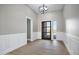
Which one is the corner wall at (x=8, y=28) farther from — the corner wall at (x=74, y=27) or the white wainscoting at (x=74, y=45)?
the white wainscoting at (x=74, y=45)

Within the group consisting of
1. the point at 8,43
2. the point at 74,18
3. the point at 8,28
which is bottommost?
the point at 8,43

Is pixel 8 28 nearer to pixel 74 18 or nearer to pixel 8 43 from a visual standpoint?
pixel 8 43

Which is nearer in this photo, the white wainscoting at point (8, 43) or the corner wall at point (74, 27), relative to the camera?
the corner wall at point (74, 27)

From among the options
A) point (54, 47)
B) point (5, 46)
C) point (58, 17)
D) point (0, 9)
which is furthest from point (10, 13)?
point (54, 47)

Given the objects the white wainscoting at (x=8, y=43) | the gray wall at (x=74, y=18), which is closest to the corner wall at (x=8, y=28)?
the white wainscoting at (x=8, y=43)

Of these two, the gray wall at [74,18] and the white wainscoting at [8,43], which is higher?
the gray wall at [74,18]

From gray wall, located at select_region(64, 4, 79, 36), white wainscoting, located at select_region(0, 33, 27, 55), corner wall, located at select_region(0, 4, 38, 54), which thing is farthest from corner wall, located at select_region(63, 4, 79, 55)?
white wainscoting, located at select_region(0, 33, 27, 55)

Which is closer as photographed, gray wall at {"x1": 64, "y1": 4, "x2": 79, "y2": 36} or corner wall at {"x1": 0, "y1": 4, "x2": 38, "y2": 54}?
gray wall at {"x1": 64, "y1": 4, "x2": 79, "y2": 36}

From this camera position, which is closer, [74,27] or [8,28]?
[74,27]

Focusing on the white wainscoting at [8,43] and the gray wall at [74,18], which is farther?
the white wainscoting at [8,43]

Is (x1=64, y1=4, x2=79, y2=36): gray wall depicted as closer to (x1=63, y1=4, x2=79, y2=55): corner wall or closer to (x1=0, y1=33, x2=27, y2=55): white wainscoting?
Result: (x1=63, y1=4, x2=79, y2=55): corner wall

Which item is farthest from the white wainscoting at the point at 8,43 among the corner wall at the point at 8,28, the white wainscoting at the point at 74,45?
the white wainscoting at the point at 74,45

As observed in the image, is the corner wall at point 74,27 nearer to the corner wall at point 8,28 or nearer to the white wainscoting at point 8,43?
the corner wall at point 8,28

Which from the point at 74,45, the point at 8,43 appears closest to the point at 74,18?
the point at 74,45
